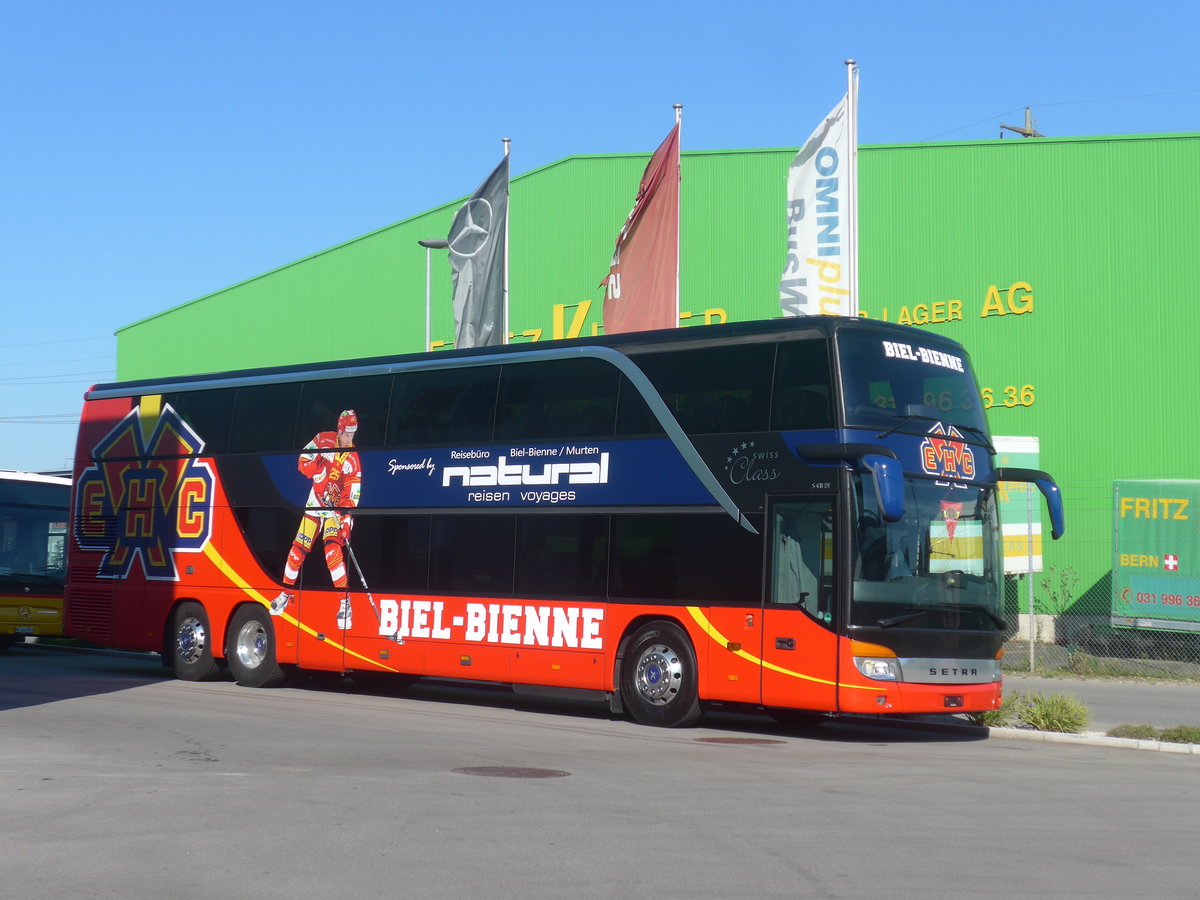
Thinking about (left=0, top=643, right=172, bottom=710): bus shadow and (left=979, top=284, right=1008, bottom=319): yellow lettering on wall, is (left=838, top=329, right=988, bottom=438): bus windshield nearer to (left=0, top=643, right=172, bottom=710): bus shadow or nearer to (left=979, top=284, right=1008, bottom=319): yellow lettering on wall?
(left=0, top=643, right=172, bottom=710): bus shadow

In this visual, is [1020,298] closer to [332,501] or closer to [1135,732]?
[1135,732]

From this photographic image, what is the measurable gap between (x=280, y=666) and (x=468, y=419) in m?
4.82

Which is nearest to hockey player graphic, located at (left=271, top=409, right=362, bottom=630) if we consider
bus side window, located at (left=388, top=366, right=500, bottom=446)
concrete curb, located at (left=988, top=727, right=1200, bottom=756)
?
bus side window, located at (left=388, top=366, right=500, bottom=446)

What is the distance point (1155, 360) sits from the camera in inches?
1261

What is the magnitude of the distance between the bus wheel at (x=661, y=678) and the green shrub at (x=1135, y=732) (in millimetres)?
4470

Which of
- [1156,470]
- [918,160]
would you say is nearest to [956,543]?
[1156,470]

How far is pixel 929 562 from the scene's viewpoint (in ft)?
48.0

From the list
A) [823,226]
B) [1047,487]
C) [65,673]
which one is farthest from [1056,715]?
[65,673]

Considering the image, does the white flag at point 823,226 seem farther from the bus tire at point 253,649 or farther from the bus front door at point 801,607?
the bus tire at point 253,649

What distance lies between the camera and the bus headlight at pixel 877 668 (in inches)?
560

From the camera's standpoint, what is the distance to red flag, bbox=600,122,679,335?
24.5 meters

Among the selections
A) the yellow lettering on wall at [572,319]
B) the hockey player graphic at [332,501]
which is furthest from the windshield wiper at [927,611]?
the yellow lettering on wall at [572,319]

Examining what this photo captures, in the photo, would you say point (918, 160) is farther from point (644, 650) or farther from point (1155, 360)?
point (644, 650)

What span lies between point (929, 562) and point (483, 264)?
605 inches
